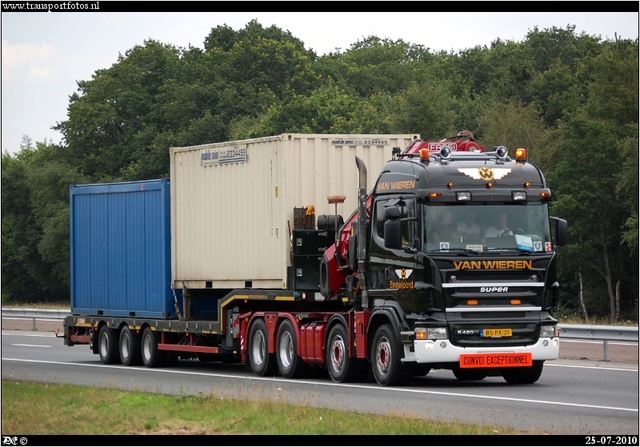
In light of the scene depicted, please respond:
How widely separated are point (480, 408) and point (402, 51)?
124 m

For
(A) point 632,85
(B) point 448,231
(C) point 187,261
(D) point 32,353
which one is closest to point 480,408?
(B) point 448,231

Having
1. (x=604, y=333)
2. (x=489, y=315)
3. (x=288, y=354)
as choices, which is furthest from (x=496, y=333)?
(x=604, y=333)

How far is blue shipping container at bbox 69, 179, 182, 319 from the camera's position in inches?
1017

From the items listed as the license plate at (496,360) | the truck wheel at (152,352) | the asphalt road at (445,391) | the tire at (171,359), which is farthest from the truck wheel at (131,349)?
the license plate at (496,360)

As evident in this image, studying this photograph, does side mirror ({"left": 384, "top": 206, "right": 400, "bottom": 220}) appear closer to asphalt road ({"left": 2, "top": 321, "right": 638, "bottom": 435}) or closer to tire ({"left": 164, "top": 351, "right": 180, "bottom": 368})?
asphalt road ({"left": 2, "top": 321, "right": 638, "bottom": 435})

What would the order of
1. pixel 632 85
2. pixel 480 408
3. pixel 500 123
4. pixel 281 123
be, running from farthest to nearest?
pixel 281 123, pixel 500 123, pixel 632 85, pixel 480 408

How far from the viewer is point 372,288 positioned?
19922 mm

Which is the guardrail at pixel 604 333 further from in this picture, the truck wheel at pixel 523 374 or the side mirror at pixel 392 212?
the side mirror at pixel 392 212

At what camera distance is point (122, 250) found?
27344 mm

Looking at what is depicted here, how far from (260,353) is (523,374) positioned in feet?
16.7

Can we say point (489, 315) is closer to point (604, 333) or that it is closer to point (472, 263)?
point (472, 263)

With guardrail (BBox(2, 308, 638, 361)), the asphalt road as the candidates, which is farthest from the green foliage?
guardrail (BBox(2, 308, 638, 361))

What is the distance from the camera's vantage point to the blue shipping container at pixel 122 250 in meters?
25.8

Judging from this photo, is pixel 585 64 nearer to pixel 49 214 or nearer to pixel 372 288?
pixel 49 214
